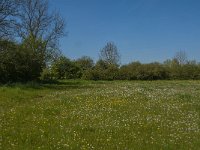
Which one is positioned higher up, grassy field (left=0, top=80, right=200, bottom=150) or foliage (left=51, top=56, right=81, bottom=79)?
foliage (left=51, top=56, right=81, bottom=79)

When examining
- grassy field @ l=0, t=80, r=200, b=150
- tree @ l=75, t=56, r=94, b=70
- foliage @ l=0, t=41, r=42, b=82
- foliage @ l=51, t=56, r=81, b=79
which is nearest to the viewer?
grassy field @ l=0, t=80, r=200, b=150

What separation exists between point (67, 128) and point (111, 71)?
59.1 meters

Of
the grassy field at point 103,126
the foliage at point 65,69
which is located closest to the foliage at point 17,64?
the grassy field at point 103,126

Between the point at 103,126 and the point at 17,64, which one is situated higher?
the point at 17,64

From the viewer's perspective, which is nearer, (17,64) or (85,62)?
(17,64)

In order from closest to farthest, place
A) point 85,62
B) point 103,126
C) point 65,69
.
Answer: point 103,126, point 65,69, point 85,62

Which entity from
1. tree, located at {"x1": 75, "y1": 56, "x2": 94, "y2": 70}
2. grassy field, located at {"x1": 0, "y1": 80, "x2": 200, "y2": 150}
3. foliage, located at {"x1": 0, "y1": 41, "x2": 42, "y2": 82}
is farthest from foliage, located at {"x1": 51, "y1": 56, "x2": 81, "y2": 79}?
grassy field, located at {"x1": 0, "y1": 80, "x2": 200, "y2": 150}

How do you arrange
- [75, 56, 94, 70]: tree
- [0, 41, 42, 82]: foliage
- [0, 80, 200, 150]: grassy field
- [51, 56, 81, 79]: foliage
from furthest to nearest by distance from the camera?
[75, 56, 94, 70]: tree < [51, 56, 81, 79]: foliage < [0, 41, 42, 82]: foliage < [0, 80, 200, 150]: grassy field

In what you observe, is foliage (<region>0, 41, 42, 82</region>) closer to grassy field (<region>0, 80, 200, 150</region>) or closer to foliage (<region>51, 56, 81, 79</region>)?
grassy field (<region>0, 80, 200, 150</region>)

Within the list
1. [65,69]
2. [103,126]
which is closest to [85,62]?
[65,69]

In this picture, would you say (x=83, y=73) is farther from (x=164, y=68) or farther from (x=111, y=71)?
(x=164, y=68)

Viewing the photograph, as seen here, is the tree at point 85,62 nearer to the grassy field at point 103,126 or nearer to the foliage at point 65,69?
the foliage at point 65,69

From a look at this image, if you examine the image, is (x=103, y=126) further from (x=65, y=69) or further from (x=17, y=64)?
(x=65, y=69)

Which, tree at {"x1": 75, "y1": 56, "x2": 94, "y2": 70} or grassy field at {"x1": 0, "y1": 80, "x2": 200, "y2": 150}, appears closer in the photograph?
grassy field at {"x1": 0, "y1": 80, "x2": 200, "y2": 150}
